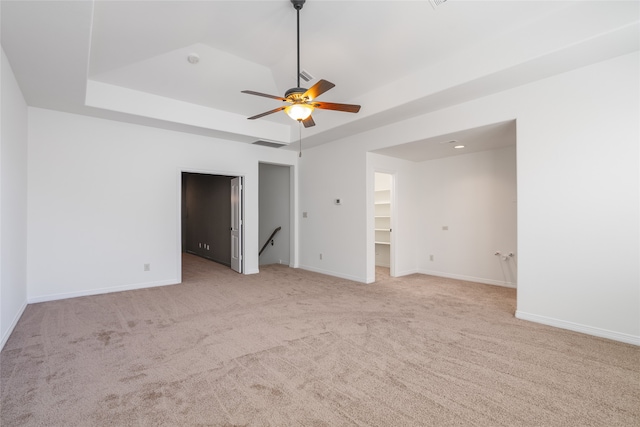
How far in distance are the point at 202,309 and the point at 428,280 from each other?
3.99m

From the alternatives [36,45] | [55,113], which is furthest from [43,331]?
[55,113]

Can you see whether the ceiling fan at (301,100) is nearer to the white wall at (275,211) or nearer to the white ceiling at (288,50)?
the white ceiling at (288,50)

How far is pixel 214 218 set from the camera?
328 inches

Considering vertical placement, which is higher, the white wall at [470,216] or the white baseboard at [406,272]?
the white wall at [470,216]

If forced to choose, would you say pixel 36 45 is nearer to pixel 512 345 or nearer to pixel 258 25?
pixel 258 25

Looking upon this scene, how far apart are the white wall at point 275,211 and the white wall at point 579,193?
14.7ft

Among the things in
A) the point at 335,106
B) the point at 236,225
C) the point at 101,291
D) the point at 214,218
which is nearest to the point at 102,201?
the point at 101,291

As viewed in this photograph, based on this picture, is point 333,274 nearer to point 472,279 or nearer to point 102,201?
point 472,279

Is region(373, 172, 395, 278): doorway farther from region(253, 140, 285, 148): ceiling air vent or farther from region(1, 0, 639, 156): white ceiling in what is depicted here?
region(253, 140, 285, 148): ceiling air vent

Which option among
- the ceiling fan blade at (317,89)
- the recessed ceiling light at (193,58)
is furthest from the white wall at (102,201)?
the ceiling fan blade at (317,89)

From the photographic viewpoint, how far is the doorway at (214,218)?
6641 millimetres

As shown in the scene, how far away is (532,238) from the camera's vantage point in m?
3.59

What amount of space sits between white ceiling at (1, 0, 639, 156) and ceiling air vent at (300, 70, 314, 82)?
0.06 meters

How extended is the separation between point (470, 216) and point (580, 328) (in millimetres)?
2854
